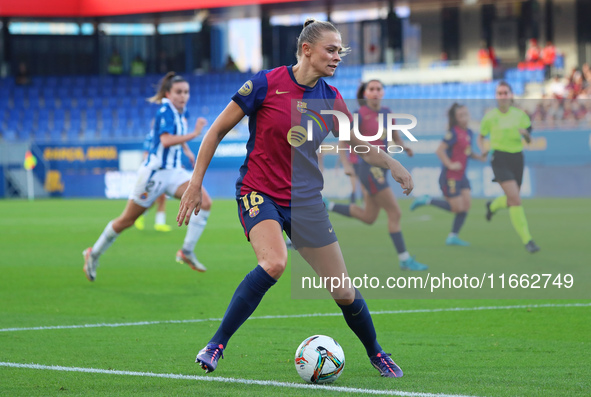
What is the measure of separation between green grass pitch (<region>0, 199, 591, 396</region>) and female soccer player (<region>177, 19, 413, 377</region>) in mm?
447

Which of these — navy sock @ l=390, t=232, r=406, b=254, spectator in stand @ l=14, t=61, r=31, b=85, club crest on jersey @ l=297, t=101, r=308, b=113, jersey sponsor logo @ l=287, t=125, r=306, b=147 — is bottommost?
navy sock @ l=390, t=232, r=406, b=254

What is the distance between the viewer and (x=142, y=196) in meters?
9.05

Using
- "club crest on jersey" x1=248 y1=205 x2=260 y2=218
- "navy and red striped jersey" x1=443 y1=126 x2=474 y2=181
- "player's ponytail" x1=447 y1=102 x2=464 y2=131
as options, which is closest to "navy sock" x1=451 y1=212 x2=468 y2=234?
"navy and red striped jersey" x1=443 y1=126 x2=474 y2=181

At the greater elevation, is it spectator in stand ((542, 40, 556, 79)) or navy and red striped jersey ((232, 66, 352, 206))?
spectator in stand ((542, 40, 556, 79))

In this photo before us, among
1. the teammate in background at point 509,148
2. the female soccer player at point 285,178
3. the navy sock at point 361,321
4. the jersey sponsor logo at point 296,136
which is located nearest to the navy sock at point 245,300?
the female soccer player at point 285,178

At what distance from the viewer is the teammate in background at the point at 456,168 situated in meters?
12.5

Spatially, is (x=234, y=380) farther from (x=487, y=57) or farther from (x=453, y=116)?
(x=487, y=57)

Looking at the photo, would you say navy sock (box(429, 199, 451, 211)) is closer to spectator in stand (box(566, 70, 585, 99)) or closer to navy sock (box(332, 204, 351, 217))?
navy sock (box(332, 204, 351, 217))

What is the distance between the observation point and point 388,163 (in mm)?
4816

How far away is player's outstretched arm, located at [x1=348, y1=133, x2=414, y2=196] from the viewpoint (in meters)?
4.68

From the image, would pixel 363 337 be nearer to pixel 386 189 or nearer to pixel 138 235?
pixel 386 189

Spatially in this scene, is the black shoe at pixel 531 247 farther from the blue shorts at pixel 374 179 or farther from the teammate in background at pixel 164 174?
the teammate in background at pixel 164 174

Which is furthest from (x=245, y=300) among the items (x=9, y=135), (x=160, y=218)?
(x=9, y=135)

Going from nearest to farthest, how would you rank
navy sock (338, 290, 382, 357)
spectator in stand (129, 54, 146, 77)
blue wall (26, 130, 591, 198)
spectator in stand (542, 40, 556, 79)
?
navy sock (338, 290, 382, 357), blue wall (26, 130, 591, 198), spectator in stand (542, 40, 556, 79), spectator in stand (129, 54, 146, 77)
